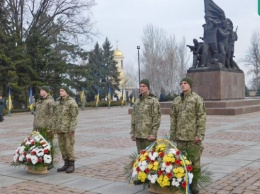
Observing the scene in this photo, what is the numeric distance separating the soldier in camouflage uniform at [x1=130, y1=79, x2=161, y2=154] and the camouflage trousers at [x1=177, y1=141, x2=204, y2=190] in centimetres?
57

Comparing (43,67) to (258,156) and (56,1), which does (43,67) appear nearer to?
(56,1)

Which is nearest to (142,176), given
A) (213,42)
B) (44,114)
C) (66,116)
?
(66,116)

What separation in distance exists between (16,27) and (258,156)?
2960 cm

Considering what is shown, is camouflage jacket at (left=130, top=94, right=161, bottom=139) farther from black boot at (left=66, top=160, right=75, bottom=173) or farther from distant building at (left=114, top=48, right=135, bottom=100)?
distant building at (left=114, top=48, right=135, bottom=100)

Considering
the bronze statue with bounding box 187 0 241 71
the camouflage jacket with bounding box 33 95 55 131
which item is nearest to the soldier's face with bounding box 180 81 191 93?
the camouflage jacket with bounding box 33 95 55 131

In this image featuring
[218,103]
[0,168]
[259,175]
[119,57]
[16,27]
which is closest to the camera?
[259,175]

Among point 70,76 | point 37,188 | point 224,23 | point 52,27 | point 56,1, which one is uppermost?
point 56,1

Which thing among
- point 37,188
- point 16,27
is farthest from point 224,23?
point 37,188

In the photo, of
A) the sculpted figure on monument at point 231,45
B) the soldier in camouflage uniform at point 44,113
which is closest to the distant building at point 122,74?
the sculpted figure on monument at point 231,45

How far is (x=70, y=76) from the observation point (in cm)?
3747

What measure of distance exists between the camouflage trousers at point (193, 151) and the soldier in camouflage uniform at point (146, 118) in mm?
573

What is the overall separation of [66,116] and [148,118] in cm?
185

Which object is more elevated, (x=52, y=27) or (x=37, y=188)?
(x=52, y=27)

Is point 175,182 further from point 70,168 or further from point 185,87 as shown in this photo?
point 70,168
